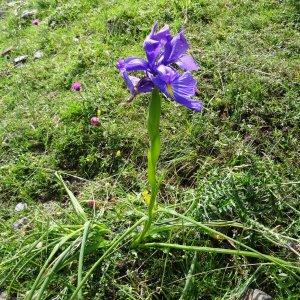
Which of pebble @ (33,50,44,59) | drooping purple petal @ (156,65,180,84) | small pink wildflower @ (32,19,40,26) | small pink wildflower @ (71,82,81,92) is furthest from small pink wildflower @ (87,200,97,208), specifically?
small pink wildflower @ (32,19,40,26)

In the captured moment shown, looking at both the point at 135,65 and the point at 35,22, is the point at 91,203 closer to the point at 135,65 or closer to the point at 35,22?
the point at 135,65

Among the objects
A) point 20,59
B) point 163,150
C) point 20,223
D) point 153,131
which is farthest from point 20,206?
point 20,59

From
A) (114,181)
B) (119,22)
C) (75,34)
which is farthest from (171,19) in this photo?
(114,181)

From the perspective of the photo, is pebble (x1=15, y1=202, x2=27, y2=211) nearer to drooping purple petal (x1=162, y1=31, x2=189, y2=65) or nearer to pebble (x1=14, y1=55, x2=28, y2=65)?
drooping purple petal (x1=162, y1=31, x2=189, y2=65)

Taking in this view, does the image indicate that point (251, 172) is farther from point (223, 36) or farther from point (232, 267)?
point (223, 36)

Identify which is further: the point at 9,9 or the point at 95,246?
the point at 9,9

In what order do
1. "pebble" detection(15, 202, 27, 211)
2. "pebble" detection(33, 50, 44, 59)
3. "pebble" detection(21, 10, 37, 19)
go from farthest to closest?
"pebble" detection(21, 10, 37, 19) < "pebble" detection(33, 50, 44, 59) < "pebble" detection(15, 202, 27, 211)

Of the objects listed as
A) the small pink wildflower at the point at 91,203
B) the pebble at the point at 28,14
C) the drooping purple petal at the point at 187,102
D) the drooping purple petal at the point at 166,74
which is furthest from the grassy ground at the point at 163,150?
the drooping purple petal at the point at 166,74
